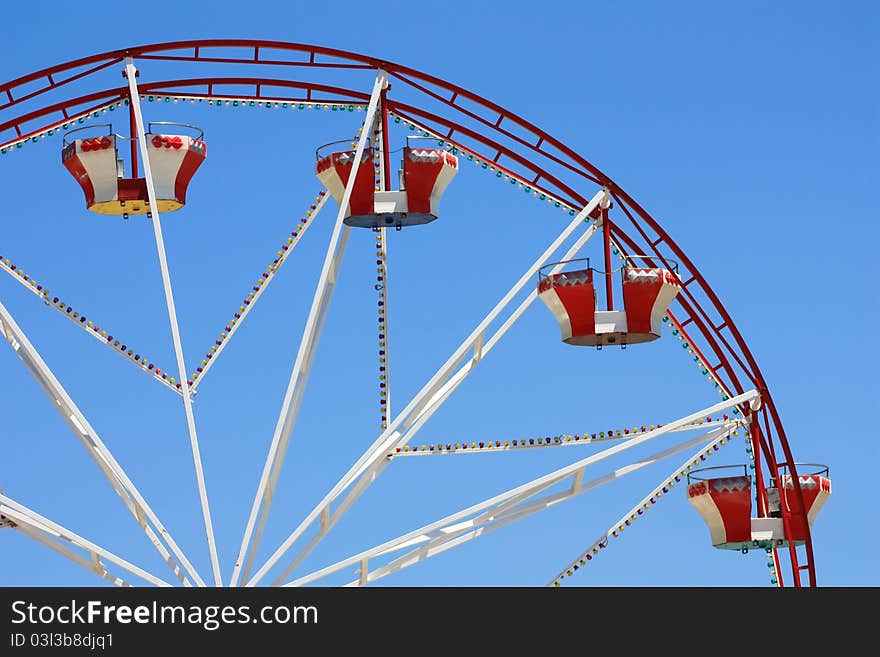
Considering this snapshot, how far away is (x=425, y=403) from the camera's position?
3212cm

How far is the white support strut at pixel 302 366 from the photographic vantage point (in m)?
30.1

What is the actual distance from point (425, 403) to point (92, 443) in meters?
4.37

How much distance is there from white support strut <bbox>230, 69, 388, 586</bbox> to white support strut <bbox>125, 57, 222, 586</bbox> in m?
0.51

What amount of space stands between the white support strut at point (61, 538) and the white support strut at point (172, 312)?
2.92ft

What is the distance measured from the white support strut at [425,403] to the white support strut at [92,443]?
1.07m

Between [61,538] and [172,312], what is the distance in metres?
3.43

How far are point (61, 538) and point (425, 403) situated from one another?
16.4 feet

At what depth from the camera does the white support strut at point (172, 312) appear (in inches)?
1172

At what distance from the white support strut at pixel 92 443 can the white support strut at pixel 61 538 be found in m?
0.38

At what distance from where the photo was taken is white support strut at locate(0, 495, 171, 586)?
3006 cm

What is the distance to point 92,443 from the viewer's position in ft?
102

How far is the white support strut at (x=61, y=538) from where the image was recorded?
30.1 m

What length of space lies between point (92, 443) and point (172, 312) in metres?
2.02
